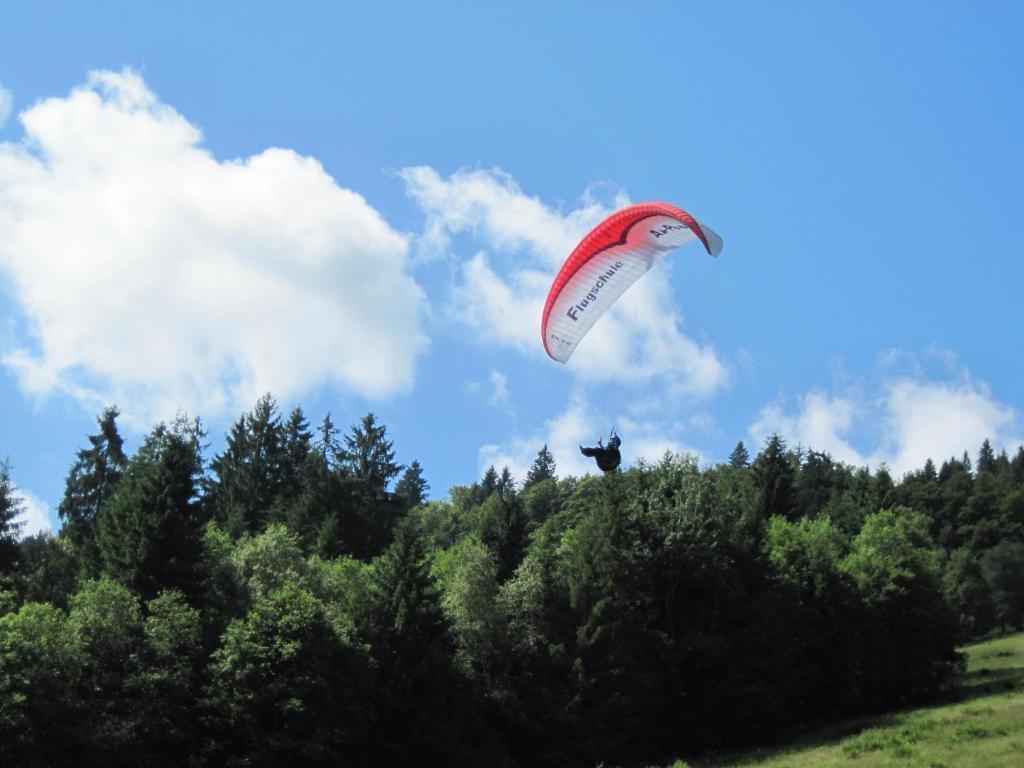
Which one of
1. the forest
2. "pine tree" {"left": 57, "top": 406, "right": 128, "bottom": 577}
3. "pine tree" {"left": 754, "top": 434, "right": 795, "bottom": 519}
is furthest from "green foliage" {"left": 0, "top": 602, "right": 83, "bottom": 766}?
"pine tree" {"left": 754, "top": 434, "right": 795, "bottom": 519}

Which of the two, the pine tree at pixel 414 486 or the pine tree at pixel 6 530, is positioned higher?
the pine tree at pixel 414 486

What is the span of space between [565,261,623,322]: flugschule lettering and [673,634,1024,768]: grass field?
19561 mm

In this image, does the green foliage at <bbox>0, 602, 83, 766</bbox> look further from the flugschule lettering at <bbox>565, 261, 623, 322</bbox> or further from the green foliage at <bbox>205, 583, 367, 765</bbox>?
the flugschule lettering at <bbox>565, 261, 623, 322</bbox>

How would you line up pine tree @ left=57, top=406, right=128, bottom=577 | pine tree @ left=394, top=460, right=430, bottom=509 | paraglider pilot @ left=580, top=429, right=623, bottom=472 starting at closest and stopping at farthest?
1. paraglider pilot @ left=580, top=429, right=623, bottom=472
2. pine tree @ left=57, top=406, right=128, bottom=577
3. pine tree @ left=394, top=460, right=430, bottom=509

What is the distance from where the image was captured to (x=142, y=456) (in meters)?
60.3

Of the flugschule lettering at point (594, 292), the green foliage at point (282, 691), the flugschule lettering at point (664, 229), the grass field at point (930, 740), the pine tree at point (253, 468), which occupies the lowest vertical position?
the grass field at point (930, 740)

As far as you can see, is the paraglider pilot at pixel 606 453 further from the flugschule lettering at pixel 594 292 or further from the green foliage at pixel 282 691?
the green foliage at pixel 282 691

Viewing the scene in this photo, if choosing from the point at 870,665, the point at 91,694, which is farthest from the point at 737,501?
the point at 91,694

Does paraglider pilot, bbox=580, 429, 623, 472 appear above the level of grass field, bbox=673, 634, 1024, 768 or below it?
above

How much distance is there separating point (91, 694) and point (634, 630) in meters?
26.2

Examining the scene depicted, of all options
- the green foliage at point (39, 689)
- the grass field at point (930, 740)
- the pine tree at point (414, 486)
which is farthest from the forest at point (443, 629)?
the pine tree at point (414, 486)

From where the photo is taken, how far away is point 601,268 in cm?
2939

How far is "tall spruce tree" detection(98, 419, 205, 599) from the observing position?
40.4 m

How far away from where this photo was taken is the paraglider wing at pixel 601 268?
1153 inches
